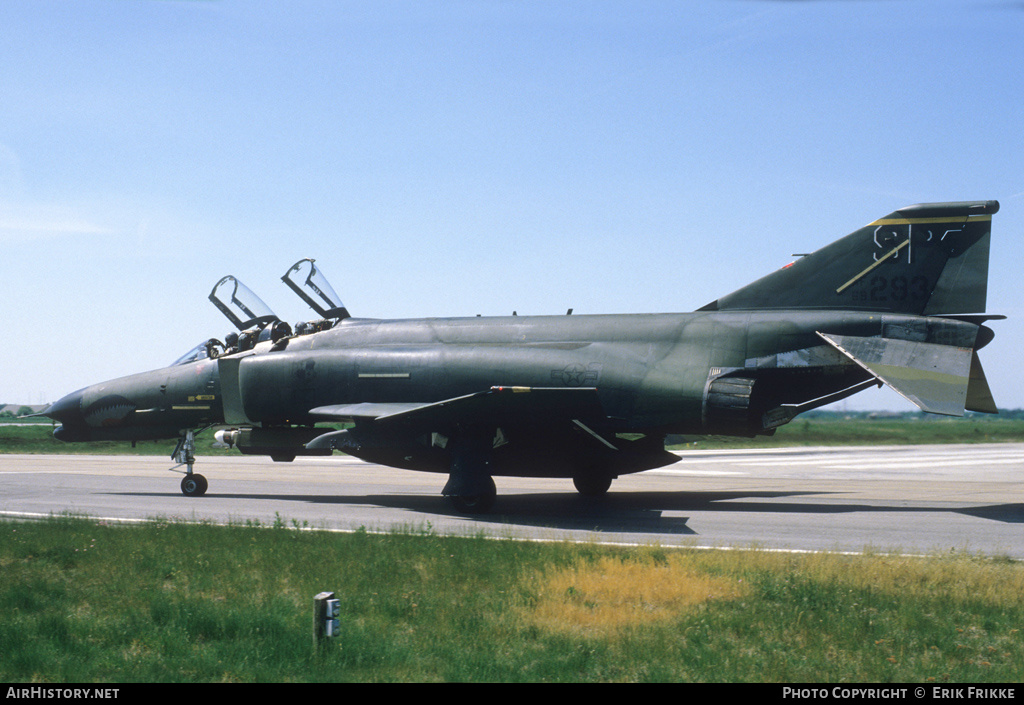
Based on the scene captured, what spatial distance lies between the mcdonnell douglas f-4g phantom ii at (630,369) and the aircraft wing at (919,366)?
0.03 m

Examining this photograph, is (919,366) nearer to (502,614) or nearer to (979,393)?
(979,393)

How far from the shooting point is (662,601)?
770cm

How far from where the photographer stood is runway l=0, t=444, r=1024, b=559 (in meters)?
12.0

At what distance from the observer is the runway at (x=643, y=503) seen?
11969mm

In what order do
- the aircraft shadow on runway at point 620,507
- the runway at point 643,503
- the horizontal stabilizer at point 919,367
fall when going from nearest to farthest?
the runway at point 643,503 → the horizontal stabilizer at point 919,367 → the aircraft shadow on runway at point 620,507

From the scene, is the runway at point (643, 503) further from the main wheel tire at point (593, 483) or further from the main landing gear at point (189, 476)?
the main landing gear at point (189, 476)

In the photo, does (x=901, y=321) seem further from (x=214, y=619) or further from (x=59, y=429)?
(x=59, y=429)

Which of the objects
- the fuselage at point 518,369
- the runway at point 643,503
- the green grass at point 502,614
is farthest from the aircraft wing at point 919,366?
the green grass at point 502,614

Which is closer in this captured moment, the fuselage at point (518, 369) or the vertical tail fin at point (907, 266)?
the vertical tail fin at point (907, 266)

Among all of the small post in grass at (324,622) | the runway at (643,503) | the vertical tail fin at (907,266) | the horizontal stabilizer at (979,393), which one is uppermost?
the vertical tail fin at (907,266)

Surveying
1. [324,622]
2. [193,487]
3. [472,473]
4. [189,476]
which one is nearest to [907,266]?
[472,473]

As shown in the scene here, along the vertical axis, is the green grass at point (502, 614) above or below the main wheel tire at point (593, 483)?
above

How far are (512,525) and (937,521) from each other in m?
7.00
